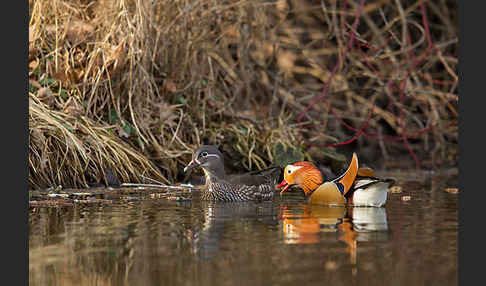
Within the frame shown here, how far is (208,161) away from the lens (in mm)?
7074

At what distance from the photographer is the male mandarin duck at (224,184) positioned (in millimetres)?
6883

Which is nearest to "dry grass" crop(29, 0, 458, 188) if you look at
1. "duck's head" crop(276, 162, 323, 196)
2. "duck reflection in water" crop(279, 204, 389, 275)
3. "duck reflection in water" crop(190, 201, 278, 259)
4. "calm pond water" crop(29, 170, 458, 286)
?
"calm pond water" crop(29, 170, 458, 286)

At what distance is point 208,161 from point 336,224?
2.11 metres

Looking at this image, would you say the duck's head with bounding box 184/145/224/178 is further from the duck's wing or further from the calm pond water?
the duck's wing

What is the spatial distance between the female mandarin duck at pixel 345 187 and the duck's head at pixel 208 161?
A: 0.74 metres

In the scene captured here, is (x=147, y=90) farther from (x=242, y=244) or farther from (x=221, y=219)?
(x=242, y=244)

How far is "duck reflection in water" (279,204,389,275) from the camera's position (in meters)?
4.60

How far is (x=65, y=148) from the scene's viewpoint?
7547mm

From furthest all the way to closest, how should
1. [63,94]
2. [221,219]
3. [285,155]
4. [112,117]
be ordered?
[285,155] < [112,117] < [63,94] < [221,219]

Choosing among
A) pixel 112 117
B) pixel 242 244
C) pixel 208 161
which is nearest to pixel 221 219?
pixel 242 244

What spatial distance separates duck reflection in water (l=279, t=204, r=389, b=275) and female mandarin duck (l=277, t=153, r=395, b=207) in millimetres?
86

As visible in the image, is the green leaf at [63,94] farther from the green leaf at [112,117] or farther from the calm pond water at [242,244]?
the calm pond water at [242,244]

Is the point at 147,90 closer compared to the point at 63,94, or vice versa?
the point at 63,94

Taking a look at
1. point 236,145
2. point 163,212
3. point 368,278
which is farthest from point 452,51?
point 368,278
